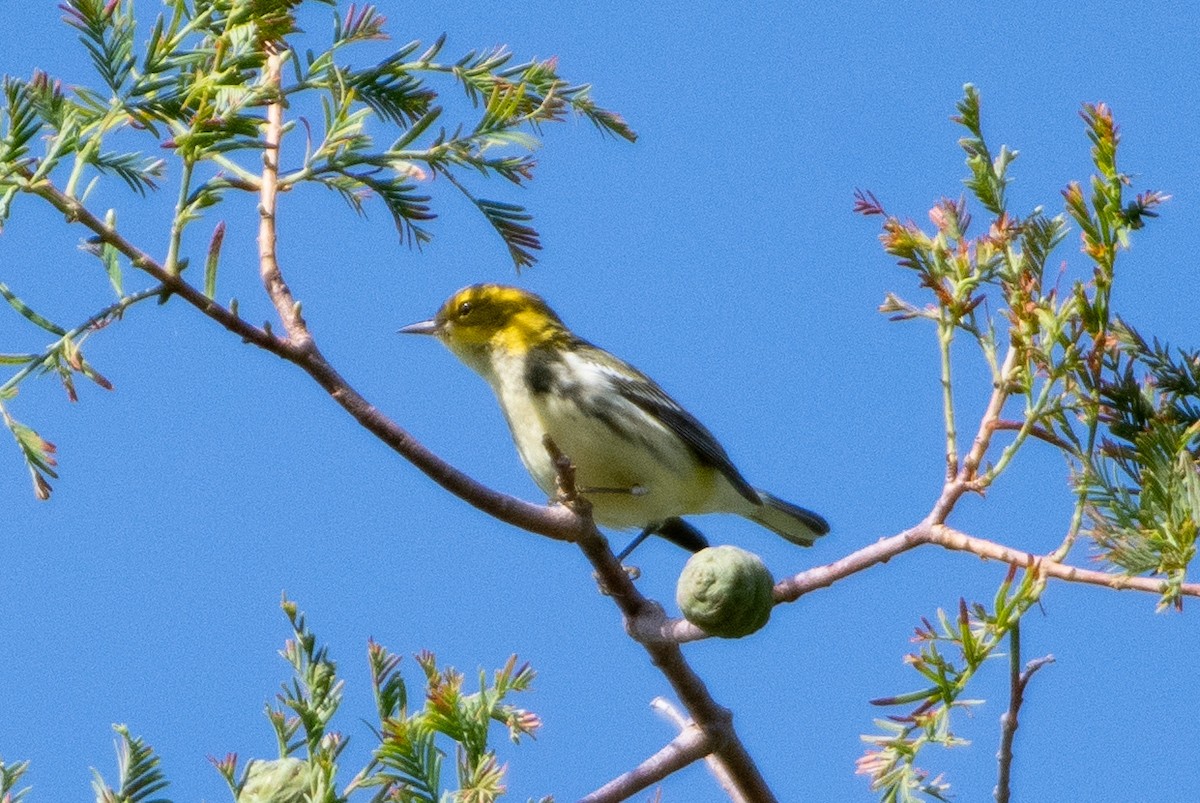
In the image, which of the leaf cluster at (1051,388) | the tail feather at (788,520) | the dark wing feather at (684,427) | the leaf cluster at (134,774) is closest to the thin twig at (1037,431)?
the leaf cluster at (1051,388)

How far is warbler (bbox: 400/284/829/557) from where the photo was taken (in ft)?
12.2

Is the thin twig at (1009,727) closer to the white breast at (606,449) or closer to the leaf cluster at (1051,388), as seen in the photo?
the leaf cluster at (1051,388)

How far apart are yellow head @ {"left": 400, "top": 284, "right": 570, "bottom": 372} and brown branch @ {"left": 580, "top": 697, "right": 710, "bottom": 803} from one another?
6.34 feet

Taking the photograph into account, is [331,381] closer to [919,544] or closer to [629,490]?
[919,544]

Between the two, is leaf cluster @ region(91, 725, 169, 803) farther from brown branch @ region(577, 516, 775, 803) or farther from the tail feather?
the tail feather

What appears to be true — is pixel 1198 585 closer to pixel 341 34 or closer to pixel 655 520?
pixel 341 34

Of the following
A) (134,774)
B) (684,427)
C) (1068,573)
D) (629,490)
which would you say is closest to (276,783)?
(134,774)

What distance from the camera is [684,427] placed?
404 cm

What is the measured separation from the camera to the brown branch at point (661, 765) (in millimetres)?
2014

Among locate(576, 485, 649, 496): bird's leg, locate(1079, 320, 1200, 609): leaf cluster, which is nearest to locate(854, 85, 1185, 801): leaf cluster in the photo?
locate(1079, 320, 1200, 609): leaf cluster

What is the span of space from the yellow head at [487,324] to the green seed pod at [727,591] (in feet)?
7.30

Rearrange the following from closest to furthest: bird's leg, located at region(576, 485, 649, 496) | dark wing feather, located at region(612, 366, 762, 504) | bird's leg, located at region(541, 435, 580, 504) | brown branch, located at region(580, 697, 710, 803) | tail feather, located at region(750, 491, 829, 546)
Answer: brown branch, located at region(580, 697, 710, 803) < bird's leg, located at region(541, 435, 580, 504) < bird's leg, located at region(576, 485, 649, 496) < dark wing feather, located at region(612, 366, 762, 504) < tail feather, located at region(750, 491, 829, 546)

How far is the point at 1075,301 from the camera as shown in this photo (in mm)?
1801

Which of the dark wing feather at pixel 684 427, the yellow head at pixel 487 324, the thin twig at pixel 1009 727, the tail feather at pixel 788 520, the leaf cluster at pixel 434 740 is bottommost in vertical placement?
the thin twig at pixel 1009 727
